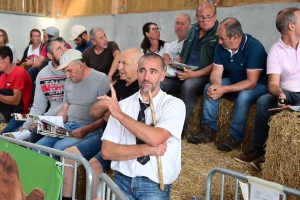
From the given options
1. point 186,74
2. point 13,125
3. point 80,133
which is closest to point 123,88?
point 80,133

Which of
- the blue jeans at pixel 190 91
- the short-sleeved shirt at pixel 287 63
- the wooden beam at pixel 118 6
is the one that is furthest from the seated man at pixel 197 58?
the wooden beam at pixel 118 6

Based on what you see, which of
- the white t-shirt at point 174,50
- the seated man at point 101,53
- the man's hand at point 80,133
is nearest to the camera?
the man's hand at point 80,133

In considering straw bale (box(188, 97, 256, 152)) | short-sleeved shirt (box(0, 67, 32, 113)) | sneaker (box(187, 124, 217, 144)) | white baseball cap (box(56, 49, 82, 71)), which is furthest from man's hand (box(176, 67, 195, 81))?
short-sleeved shirt (box(0, 67, 32, 113))

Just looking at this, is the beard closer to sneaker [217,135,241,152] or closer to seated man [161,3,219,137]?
seated man [161,3,219,137]

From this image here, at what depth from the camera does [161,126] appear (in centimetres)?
315

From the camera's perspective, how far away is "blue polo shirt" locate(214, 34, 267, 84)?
4.70m

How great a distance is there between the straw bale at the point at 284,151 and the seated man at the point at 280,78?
40cm

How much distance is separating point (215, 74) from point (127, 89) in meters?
1.30

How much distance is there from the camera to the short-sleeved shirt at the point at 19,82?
20.5ft

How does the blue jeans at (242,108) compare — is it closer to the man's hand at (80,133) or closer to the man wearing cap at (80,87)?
the man wearing cap at (80,87)

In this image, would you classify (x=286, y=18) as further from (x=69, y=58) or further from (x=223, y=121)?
(x=69, y=58)

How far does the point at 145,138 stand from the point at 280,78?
1.91 metres

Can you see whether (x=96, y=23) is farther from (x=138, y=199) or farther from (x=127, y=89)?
(x=138, y=199)

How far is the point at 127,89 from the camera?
13.1 ft
